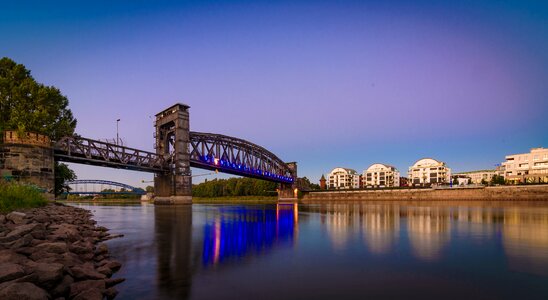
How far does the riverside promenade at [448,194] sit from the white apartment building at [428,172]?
5424cm

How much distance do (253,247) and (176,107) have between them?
2494 inches

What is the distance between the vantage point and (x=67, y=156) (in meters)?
45.2

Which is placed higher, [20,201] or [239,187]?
[20,201]

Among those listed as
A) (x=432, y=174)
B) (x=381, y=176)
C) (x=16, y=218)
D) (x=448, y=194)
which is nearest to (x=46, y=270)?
(x=16, y=218)

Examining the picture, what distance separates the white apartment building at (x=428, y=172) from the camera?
5960 inches

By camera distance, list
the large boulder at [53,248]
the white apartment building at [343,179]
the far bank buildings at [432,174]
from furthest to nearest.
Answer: the white apartment building at [343,179] < the far bank buildings at [432,174] < the large boulder at [53,248]

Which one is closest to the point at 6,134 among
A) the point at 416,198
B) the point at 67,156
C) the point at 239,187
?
the point at 67,156

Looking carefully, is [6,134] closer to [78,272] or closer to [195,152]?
[78,272]

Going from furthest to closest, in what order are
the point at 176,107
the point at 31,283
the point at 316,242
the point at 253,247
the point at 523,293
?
the point at 176,107 → the point at 316,242 → the point at 253,247 → the point at 523,293 → the point at 31,283

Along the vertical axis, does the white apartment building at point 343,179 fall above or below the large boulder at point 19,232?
below

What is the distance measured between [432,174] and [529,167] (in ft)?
141

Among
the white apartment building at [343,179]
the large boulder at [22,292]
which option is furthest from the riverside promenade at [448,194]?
the large boulder at [22,292]

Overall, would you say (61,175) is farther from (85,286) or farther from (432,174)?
(432,174)

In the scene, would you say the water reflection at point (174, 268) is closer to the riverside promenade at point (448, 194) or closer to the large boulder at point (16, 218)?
the large boulder at point (16, 218)
